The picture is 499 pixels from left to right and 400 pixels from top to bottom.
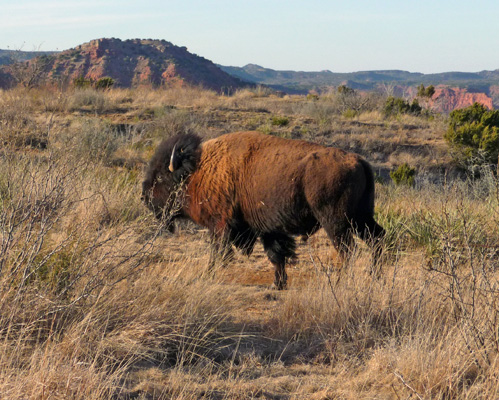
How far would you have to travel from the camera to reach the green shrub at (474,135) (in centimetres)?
1692

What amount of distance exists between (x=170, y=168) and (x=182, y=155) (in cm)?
21

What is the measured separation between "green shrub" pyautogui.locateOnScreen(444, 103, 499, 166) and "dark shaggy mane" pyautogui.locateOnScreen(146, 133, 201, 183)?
11.6m

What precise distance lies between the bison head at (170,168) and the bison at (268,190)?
0.01m

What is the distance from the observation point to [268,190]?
6.01 m

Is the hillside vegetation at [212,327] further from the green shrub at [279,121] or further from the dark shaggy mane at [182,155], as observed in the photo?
the green shrub at [279,121]

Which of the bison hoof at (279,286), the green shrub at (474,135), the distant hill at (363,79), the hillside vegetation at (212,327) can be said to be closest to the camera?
the hillside vegetation at (212,327)

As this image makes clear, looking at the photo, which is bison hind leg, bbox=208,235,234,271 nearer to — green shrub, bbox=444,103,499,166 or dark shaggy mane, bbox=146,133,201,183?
dark shaggy mane, bbox=146,133,201,183

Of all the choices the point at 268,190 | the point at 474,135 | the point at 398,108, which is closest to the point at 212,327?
the point at 268,190

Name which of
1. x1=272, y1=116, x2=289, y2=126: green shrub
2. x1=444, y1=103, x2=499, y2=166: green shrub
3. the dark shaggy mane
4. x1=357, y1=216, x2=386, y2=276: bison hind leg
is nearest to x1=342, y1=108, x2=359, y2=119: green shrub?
x1=272, y1=116, x2=289, y2=126: green shrub

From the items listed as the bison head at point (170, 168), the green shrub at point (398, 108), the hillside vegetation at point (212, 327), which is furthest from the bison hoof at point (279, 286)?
Answer: the green shrub at point (398, 108)

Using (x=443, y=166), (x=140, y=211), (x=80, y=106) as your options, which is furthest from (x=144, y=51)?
(x=140, y=211)

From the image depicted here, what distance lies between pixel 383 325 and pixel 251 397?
1.60 meters

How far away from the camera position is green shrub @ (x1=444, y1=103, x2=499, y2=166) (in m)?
16.9

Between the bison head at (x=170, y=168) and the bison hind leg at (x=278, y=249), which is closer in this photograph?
the bison hind leg at (x=278, y=249)
